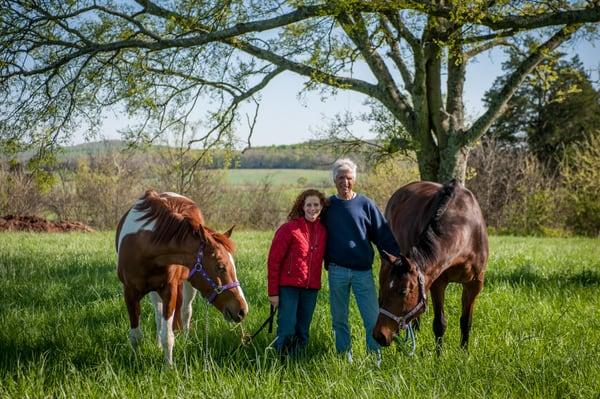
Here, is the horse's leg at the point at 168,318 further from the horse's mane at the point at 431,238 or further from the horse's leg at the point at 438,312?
the horse's leg at the point at 438,312

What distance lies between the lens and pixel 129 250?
5.46 meters

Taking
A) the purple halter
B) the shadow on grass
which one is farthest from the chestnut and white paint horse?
the shadow on grass

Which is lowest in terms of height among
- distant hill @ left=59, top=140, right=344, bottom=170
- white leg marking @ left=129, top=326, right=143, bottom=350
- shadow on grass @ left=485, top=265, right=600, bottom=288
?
white leg marking @ left=129, top=326, right=143, bottom=350

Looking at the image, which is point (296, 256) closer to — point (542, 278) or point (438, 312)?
point (438, 312)

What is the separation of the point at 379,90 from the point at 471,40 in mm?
2926

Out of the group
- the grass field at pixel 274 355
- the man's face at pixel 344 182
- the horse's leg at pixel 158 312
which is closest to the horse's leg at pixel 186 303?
the grass field at pixel 274 355

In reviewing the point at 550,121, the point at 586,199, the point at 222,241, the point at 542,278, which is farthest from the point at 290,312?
the point at 550,121

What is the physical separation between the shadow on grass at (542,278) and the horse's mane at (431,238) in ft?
10.5

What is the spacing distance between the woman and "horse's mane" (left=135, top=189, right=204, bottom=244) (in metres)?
0.78

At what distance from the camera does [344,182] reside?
4.92m

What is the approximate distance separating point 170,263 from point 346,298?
1695mm

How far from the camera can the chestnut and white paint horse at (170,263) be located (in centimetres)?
473

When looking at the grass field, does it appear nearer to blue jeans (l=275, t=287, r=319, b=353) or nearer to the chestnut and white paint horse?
blue jeans (l=275, t=287, r=319, b=353)

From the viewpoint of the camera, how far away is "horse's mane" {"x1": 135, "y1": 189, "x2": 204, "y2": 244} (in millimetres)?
5051
